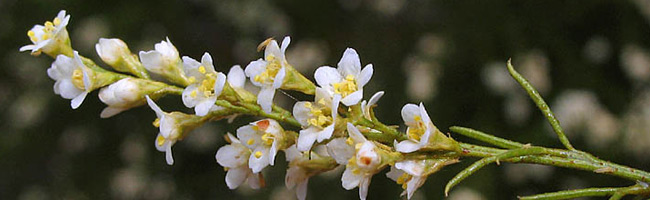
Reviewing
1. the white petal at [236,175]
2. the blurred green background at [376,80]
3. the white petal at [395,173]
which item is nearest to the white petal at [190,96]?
the white petal at [236,175]

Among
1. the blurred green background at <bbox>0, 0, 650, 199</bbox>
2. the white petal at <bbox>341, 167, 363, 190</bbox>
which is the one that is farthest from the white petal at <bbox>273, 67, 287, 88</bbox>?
the blurred green background at <bbox>0, 0, 650, 199</bbox>

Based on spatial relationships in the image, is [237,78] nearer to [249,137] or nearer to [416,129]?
[249,137]

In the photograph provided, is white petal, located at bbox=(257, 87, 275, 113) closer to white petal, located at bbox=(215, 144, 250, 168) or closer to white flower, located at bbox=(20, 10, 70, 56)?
white petal, located at bbox=(215, 144, 250, 168)

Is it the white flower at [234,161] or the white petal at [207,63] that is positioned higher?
the white petal at [207,63]

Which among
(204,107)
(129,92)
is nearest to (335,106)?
(204,107)

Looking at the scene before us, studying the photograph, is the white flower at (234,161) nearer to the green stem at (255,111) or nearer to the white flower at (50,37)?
the green stem at (255,111)

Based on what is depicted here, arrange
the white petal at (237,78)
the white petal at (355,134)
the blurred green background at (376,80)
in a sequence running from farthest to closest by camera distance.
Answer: the blurred green background at (376,80) → the white petal at (237,78) → the white petal at (355,134)

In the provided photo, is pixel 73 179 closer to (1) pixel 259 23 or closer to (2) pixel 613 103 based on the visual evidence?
(1) pixel 259 23
